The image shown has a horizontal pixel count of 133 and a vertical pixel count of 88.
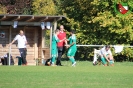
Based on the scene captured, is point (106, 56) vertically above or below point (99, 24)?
below

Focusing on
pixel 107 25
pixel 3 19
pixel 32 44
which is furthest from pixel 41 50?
pixel 107 25

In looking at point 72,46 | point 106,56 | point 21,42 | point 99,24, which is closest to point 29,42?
point 21,42

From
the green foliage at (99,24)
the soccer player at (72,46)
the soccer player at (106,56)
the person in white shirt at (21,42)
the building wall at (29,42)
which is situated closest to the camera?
the soccer player at (72,46)

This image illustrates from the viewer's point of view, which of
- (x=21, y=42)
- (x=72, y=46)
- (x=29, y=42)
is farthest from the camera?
(x=29, y=42)

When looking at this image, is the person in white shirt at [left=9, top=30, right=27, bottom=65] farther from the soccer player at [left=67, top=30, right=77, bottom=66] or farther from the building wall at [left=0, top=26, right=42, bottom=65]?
the building wall at [left=0, top=26, right=42, bottom=65]

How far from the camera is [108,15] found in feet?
145

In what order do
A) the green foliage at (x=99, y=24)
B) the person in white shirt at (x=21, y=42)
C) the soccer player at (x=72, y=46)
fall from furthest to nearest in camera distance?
the green foliage at (x=99, y=24) < the person in white shirt at (x=21, y=42) < the soccer player at (x=72, y=46)

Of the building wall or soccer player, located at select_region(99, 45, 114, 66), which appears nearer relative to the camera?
soccer player, located at select_region(99, 45, 114, 66)

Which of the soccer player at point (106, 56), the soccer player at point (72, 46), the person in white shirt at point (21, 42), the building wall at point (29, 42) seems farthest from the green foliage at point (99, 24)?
the soccer player at point (72, 46)

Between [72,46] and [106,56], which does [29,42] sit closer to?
[106,56]

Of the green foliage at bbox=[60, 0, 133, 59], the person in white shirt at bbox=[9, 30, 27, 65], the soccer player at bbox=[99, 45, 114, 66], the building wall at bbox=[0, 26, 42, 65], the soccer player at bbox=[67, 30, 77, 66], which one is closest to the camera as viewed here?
the soccer player at bbox=[67, 30, 77, 66]

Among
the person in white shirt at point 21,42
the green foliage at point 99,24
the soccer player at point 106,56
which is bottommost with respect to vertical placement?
the soccer player at point 106,56

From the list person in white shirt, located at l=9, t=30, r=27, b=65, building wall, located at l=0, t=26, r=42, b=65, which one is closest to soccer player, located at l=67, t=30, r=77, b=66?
person in white shirt, located at l=9, t=30, r=27, b=65

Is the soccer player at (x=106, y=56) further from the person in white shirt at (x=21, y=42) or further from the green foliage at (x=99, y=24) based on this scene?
the green foliage at (x=99, y=24)
